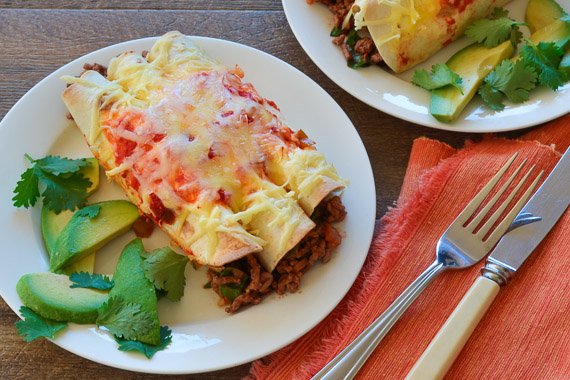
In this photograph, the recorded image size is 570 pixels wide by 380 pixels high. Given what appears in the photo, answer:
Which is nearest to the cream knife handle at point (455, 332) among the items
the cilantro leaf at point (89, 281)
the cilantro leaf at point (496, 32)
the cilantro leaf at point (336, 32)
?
the cilantro leaf at point (89, 281)

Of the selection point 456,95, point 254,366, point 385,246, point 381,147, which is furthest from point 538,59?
point 254,366

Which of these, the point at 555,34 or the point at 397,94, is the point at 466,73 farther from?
the point at 555,34

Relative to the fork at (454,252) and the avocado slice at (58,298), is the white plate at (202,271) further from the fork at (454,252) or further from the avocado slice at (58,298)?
the fork at (454,252)

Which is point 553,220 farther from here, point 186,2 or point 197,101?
point 186,2

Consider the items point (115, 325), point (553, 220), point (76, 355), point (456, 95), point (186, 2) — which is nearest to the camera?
point (115, 325)

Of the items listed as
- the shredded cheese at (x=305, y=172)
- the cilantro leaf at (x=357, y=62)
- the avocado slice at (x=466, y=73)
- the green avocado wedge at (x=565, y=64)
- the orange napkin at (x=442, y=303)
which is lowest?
the orange napkin at (x=442, y=303)

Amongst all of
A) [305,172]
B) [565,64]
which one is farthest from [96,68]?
[565,64]
